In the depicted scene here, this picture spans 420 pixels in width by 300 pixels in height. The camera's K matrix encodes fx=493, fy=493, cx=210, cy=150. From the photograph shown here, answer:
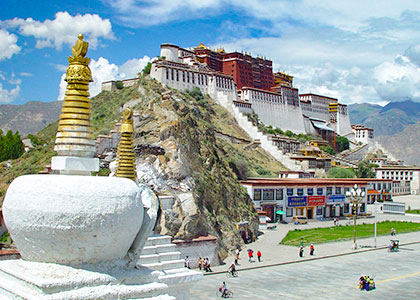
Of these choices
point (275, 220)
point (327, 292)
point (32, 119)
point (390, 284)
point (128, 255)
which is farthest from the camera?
point (32, 119)

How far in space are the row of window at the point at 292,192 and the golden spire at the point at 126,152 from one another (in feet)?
94.8

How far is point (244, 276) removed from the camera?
80.9ft

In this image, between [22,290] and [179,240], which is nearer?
[22,290]

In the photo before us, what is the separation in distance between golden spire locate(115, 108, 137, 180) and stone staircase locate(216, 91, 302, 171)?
208ft

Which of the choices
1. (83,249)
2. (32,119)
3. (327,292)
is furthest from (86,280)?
(32,119)

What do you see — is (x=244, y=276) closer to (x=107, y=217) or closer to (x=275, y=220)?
(x=107, y=217)

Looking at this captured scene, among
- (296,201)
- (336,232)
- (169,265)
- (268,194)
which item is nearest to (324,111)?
(296,201)

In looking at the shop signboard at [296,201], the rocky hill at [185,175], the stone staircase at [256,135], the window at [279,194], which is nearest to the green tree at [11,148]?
the rocky hill at [185,175]

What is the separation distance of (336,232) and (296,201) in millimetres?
8713

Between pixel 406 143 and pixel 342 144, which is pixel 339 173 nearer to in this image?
pixel 342 144

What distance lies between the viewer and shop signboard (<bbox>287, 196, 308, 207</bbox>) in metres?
48.7

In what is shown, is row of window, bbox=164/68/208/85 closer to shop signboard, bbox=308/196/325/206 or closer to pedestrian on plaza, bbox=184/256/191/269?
shop signboard, bbox=308/196/325/206

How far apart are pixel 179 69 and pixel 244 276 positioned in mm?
61440

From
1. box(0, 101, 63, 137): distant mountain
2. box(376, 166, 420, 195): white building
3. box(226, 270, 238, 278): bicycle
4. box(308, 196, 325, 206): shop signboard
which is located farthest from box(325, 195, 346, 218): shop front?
box(0, 101, 63, 137): distant mountain
